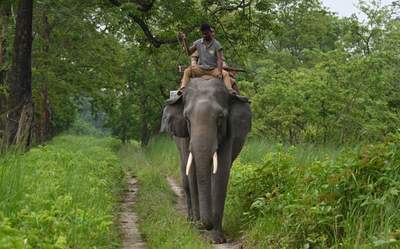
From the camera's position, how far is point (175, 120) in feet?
25.2

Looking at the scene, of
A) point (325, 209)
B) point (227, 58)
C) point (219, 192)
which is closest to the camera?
point (325, 209)

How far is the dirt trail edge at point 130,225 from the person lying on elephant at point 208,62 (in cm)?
235

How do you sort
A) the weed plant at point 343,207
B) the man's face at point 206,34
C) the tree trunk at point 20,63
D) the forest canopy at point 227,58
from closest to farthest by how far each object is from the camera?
the weed plant at point 343,207 < the man's face at point 206,34 < the tree trunk at point 20,63 < the forest canopy at point 227,58

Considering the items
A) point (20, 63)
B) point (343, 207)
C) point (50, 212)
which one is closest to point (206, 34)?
point (343, 207)

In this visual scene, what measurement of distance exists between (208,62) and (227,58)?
11.9m

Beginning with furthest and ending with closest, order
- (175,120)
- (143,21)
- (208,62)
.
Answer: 1. (143,21)
2. (208,62)
3. (175,120)

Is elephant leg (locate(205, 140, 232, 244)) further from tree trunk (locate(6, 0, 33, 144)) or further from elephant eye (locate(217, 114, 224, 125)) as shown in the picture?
tree trunk (locate(6, 0, 33, 144))

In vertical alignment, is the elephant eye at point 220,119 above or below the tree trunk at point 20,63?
below

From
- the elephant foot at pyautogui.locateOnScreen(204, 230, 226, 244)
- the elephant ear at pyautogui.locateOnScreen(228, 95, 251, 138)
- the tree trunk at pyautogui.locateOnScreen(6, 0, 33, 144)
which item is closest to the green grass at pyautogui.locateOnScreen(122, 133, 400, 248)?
the elephant foot at pyautogui.locateOnScreen(204, 230, 226, 244)

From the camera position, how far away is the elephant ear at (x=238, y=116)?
757 cm

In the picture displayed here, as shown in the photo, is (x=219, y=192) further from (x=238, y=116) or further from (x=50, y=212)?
(x=50, y=212)

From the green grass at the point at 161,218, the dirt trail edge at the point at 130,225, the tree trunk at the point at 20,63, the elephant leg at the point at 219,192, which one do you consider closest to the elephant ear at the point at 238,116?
the elephant leg at the point at 219,192

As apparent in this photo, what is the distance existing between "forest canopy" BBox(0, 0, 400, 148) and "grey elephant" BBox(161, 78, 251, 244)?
376 centimetres

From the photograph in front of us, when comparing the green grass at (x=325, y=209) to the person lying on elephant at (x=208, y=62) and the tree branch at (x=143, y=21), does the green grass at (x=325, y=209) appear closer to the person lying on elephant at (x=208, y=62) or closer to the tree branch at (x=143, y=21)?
the person lying on elephant at (x=208, y=62)
